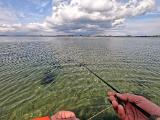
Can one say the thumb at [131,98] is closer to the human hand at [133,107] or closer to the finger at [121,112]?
the human hand at [133,107]

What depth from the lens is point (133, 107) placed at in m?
10.0

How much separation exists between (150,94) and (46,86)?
10010mm

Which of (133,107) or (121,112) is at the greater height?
(133,107)

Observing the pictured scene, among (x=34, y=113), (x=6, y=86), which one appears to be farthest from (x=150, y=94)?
(x=6, y=86)

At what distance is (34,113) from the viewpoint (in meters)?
Answer: 14.6

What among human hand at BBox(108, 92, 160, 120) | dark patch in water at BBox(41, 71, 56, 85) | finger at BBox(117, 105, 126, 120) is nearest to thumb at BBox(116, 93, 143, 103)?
human hand at BBox(108, 92, 160, 120)

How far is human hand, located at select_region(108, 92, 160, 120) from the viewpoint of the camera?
9.07 metres

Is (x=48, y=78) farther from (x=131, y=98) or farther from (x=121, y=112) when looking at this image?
(x=131, y=98)

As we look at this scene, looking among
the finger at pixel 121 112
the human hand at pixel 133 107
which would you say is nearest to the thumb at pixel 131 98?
the human hand at pixel 133 107

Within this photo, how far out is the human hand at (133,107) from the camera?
357 inches

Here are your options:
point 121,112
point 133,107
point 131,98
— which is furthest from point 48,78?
point 133,107

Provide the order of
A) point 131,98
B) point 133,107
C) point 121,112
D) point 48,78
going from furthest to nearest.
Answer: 1. point 48,78
2. point 121,112
3. point 131,98
4. point 133,107

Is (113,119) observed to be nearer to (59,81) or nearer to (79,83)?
(79,83)

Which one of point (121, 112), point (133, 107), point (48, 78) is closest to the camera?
point (133, 107)
